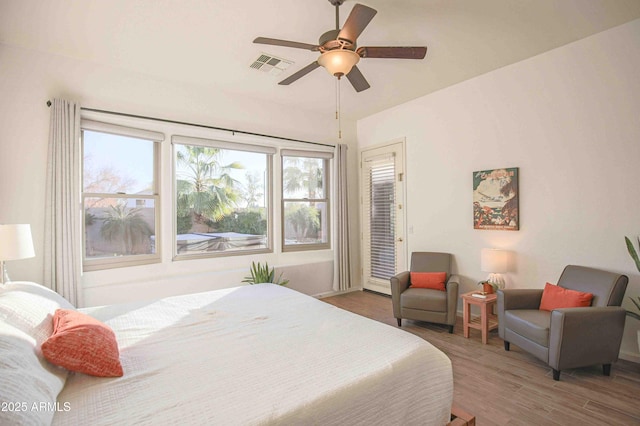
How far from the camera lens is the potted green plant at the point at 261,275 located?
4059 mm

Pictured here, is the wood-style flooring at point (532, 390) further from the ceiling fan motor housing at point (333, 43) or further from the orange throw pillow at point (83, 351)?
the ceiling fan motor housing at point (333, 43)

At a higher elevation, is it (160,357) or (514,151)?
(514,151)

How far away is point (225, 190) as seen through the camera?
4.37 m

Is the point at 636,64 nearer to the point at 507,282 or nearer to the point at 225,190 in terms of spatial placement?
the point at 507,282

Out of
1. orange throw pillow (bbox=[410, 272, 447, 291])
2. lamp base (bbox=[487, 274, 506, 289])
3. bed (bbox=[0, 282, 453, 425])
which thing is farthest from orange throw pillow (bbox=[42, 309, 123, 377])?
lamp base (bbox=[487, 274, 506, 289])

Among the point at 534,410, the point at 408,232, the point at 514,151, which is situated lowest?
the point at 534,410

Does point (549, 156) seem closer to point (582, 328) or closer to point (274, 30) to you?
point (582, 328)

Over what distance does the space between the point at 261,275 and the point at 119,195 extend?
6.13 ft

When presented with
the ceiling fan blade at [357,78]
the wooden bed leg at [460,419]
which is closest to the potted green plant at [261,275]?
the ceiling fan blade at [357,78]

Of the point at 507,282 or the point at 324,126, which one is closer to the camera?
the point at 507,282

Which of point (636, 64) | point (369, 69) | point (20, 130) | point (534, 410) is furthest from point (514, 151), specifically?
point (20, 130)

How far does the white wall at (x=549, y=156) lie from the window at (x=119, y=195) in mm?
3554

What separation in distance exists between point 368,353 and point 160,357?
1.04m

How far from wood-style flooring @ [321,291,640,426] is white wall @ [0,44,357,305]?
2653mm
